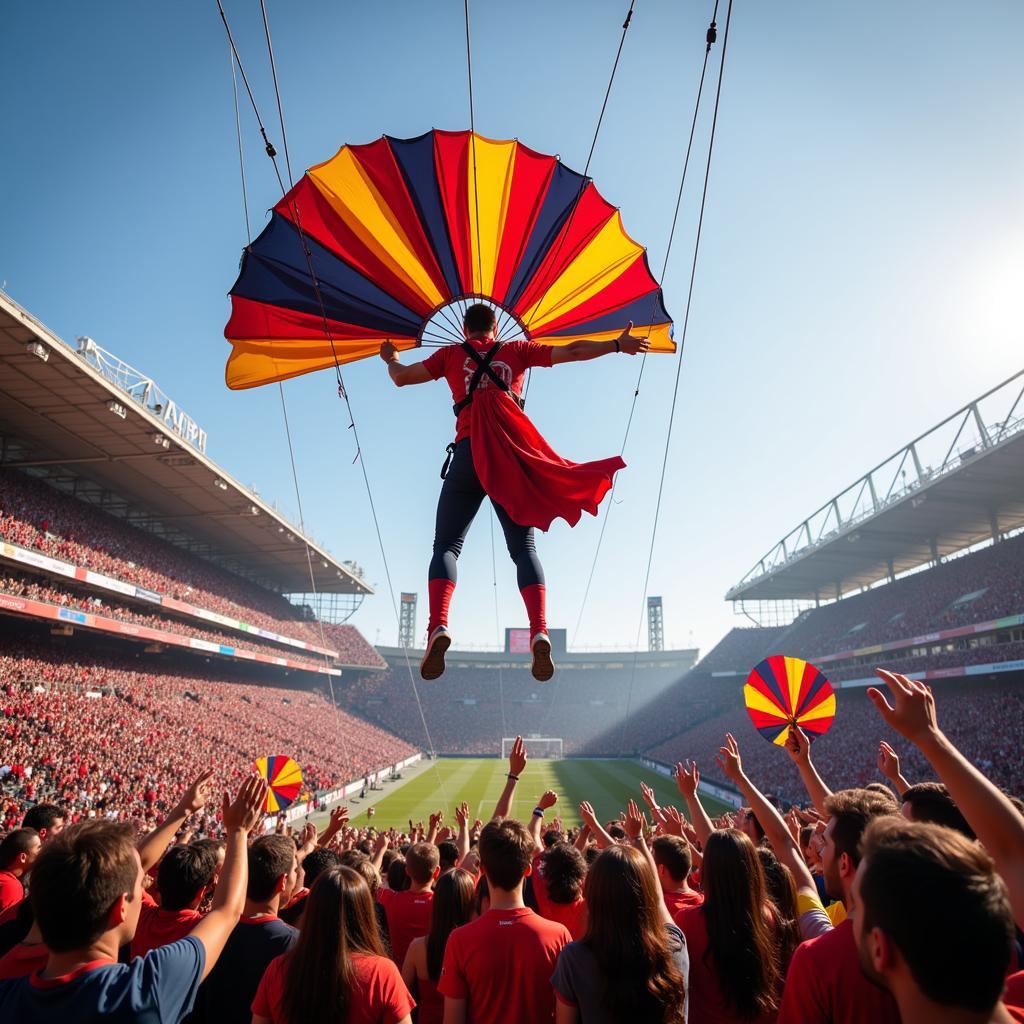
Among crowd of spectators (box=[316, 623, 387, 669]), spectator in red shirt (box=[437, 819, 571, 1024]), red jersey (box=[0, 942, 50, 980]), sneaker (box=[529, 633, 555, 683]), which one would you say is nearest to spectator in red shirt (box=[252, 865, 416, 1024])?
spectator in red shirt (box=[437, 819, 571, 1024])

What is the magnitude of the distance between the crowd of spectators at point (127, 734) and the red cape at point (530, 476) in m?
10.1

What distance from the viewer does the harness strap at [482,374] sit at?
444cm

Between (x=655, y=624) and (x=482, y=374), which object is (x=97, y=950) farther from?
(x=655, y=624)

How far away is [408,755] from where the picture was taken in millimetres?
44000

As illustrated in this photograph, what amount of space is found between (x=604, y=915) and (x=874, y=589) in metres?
47.9

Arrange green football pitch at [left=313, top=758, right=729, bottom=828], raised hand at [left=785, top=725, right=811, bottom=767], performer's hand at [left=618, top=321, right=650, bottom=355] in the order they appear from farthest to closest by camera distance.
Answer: green football pitch at [left=313, top=758, right=729, bottom=828]
performer's hand at [left=618, top=321, right=650, bottom=355]
raised hand at [left=785, top=725, right=811, bottom=767]

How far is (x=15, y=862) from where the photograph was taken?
3850mm

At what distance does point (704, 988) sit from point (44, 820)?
15.5 ft

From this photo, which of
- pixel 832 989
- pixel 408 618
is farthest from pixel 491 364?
pixel 408 618

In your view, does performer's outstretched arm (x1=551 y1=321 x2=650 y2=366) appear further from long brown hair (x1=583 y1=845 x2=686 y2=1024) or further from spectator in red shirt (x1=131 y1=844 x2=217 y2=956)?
spectator in red shirt (x1=131 y1=844 x2=217 y2=956)

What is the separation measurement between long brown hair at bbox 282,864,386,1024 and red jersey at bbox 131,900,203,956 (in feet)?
3.40

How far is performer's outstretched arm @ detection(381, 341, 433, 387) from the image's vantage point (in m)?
4.79

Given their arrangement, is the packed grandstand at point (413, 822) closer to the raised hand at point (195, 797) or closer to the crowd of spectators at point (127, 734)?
the raised hand at point (195, 797)

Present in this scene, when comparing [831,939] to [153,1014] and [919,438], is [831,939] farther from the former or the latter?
[919,438]
